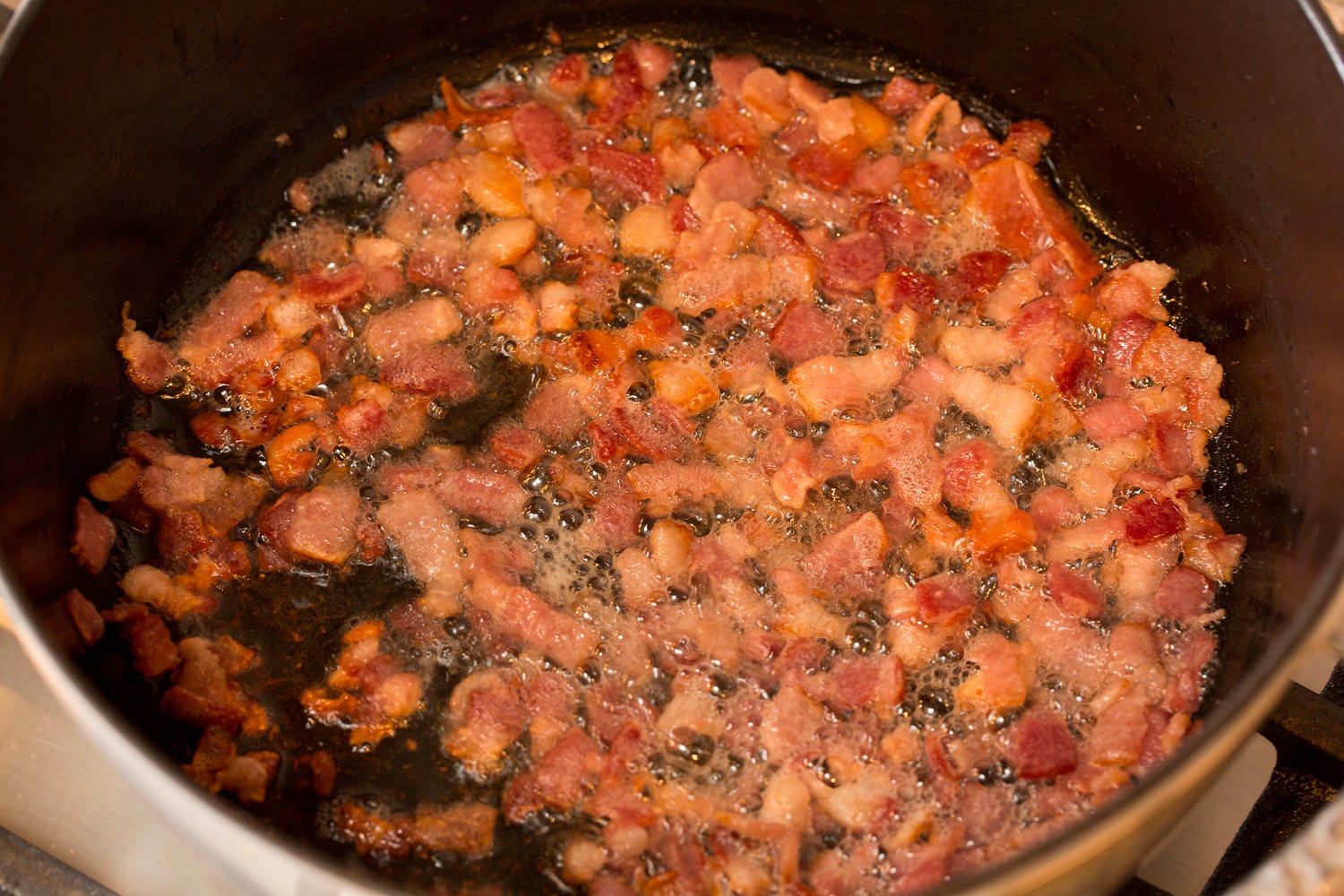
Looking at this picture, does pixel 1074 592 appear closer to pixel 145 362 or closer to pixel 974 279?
pixel 974 279

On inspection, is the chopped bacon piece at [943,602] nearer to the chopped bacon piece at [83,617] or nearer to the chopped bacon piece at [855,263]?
the chopped bacon piece at [855,263]

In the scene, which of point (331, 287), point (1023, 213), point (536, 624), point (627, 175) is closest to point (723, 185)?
point (627, 175)

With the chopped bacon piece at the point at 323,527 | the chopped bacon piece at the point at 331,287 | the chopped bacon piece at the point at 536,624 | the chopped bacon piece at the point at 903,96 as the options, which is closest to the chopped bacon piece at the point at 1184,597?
the chopped bacon piece at the point at 536,624

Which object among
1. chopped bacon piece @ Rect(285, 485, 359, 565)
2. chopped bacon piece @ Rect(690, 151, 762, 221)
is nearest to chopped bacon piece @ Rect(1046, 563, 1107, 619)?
chopped bacon piece @ Rect(690, 151, 762, 221)

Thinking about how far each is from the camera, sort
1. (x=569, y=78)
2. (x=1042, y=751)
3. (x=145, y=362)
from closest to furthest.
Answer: (x=1042, y=751)
(x=145, y=362)
(x=569, y=78)

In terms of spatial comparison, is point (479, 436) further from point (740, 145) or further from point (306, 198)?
point (740, 145)

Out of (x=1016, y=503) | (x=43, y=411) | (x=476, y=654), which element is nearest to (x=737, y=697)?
(x=476, y=654)
